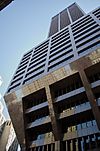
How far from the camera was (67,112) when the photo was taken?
28438 millimetres

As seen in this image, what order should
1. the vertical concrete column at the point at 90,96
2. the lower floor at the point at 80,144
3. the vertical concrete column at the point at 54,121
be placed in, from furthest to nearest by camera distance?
the vertical concrete column at the point at 54,121
the vertical concrete column at the point at 90,96
the lower floor at the point at 80,144

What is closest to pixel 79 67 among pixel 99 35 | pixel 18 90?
pixel 99 35

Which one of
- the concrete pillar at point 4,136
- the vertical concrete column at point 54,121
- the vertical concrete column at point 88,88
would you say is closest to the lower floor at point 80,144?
the vertical concrete column at point 54,121

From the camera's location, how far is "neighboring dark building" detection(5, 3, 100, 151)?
26.7 metres

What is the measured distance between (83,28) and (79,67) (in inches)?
636

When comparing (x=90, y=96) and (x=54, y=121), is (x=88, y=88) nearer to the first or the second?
(x=90, y=96)

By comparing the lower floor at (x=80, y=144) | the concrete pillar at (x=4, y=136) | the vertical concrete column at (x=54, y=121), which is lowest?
the concrete pillar at (x=4, y=136)

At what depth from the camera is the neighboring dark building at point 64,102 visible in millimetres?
26703

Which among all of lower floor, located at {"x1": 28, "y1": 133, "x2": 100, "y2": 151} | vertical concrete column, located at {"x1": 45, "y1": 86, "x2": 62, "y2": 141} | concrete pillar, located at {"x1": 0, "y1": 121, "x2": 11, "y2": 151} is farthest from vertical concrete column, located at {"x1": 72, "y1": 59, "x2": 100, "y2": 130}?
concrete pillar, located at {"x1": 0, "y1": 121, "x2": 11, "y2": 151}

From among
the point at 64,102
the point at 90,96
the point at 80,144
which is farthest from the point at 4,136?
the point at 90,96

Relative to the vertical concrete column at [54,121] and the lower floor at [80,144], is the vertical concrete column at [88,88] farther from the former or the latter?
the vertical concrete column at [54,121]

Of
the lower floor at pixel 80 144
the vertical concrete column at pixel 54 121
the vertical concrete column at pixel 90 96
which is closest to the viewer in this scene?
the lower floor at pixel 80 144

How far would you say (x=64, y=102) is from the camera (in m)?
30.9

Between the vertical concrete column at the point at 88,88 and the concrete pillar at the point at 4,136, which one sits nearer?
the vertical concrete column at the point at 88,88
